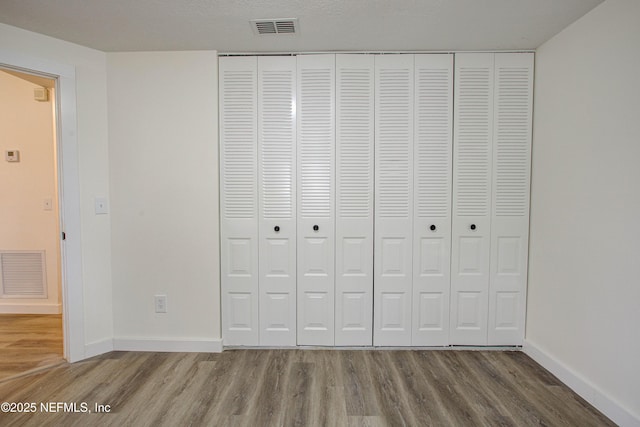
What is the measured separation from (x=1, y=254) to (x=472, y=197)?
202 inches

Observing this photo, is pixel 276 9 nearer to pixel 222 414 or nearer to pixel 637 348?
pixel 222 414

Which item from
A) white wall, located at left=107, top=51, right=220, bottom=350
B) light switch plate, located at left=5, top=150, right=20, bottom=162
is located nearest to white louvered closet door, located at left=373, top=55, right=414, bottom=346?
white wall, located at left=107, top=51, right=220, bottom=350

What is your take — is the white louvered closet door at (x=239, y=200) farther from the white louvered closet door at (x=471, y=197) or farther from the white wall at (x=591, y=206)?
the white wall at (x=591, y=206)

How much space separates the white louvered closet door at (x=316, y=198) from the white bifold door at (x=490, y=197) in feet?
3.57

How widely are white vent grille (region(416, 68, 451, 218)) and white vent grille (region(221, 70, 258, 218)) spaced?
4.73 feet

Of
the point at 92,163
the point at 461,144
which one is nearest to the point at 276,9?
the point at 461,144

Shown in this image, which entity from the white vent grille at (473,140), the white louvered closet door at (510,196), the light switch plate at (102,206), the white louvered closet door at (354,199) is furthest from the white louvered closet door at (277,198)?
the white louvered closet door at (510,196)

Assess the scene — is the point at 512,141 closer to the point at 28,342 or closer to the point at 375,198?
the point at 375,198

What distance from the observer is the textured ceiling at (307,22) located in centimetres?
200

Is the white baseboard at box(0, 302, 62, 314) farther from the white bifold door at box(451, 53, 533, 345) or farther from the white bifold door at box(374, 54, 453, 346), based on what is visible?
the white bifold door at box(451, 53, 533, 345)

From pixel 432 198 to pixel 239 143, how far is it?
1.76m

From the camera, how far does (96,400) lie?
6.87ft

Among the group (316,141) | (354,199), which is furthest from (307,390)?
(316,141)

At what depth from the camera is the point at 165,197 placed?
2715 millimetres
